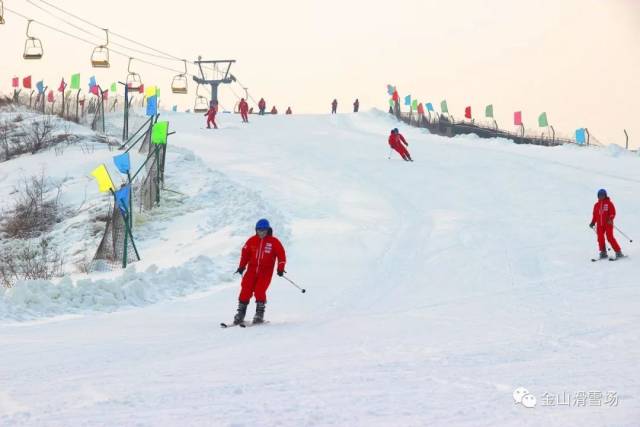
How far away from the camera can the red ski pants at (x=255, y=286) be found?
1273cm

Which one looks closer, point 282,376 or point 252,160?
point 282,376

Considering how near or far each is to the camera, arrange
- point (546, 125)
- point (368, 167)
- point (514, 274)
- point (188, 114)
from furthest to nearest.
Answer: point (188, 114), point (546, 125), point (368, 167), point (514, 274)

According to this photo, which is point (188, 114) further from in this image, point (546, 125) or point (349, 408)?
point (349, 408)

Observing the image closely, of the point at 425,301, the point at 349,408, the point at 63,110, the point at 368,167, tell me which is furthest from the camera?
the point at 63,110

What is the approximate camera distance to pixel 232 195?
1029 inches

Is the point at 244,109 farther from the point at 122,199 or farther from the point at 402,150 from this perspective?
the point at 122,199

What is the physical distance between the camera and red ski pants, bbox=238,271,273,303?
12.7 m

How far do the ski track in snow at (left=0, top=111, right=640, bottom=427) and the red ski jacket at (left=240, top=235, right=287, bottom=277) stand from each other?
837 mm

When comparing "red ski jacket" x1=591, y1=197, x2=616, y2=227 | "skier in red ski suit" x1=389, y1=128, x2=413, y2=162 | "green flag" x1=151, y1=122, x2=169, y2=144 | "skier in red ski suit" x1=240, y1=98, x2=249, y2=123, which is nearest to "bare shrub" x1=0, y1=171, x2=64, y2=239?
"green flag" x1=151, y1=122, x2=169, y2=144

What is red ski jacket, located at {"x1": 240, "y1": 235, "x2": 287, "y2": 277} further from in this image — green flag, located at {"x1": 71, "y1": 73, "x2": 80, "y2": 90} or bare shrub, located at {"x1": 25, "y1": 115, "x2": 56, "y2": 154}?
green flag, located at {"x1": 71, "y1": 73, "x2": 80, "y2": 90}

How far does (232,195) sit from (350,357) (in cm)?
1707

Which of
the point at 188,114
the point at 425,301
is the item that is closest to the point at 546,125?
the point at 188,114

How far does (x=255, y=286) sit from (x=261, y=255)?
0.43 m

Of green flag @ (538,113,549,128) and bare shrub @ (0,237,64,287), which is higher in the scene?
green flag @ (538,113,549,128)
